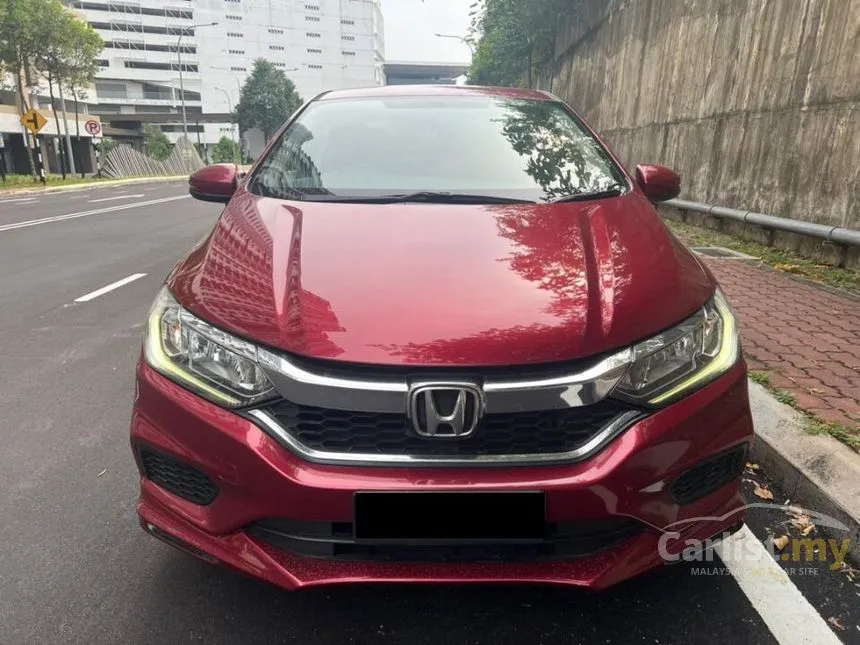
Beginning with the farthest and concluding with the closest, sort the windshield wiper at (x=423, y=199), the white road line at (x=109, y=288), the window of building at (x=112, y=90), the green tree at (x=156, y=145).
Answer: the window of building at (x=112, y=90) < the green tree at (x=156, y=145) < the white road line at (x=109, y=288) < the windshield wiper at (x=423, y=199)

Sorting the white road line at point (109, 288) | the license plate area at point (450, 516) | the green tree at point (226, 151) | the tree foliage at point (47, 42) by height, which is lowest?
the green tree at point (226, 151)

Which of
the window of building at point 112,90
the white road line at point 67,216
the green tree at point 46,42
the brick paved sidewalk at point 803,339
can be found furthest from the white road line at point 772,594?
the window of building at point 112,90

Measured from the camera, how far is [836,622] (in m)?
1.87

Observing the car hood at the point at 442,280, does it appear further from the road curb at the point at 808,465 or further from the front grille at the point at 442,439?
the road curb at the point at 808,465

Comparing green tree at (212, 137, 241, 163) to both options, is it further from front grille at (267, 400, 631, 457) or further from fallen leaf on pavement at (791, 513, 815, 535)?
front grille at (267, 400, 631, 457)

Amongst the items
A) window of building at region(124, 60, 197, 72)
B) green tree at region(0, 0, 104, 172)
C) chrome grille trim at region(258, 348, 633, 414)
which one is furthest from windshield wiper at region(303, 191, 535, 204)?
window of building at region(124, 60, 197, 72)

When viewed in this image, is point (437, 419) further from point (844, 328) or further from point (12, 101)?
point (12, 101)

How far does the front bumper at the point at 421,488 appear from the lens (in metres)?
1.55

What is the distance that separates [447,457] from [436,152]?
5.21ft

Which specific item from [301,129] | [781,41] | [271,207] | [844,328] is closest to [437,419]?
[271,207]

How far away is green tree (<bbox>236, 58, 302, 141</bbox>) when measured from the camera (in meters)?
67.1

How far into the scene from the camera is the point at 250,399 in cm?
166

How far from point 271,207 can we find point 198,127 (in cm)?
9054

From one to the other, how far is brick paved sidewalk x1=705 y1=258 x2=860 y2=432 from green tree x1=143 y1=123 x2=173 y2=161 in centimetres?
6754
